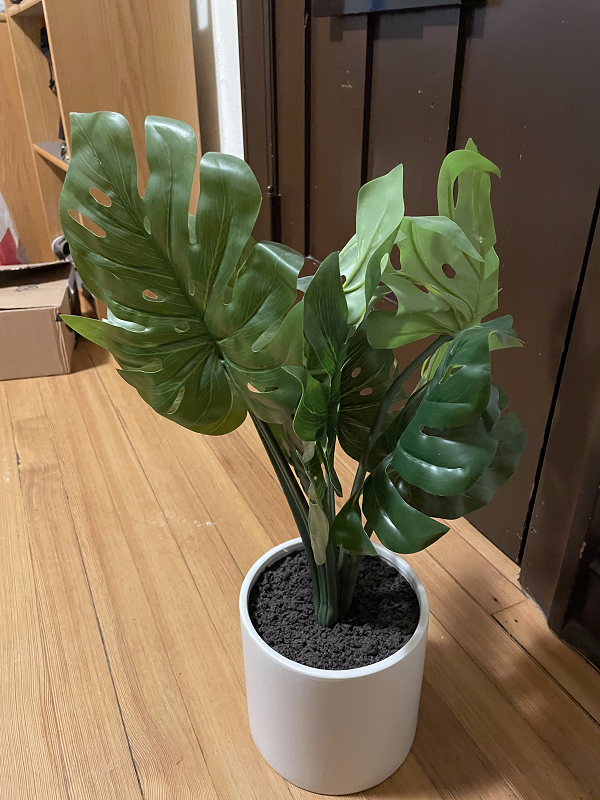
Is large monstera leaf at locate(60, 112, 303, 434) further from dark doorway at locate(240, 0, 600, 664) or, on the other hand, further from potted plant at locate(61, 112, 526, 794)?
dark doorway at locate(240, 0, 600, 664)

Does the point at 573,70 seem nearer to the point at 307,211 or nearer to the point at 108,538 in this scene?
the point at 307,211

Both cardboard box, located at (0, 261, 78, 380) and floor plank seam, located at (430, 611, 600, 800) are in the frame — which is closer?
floor plank seam, located at (430, 611, 600, 800)

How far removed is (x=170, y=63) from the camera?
1660 millimetres

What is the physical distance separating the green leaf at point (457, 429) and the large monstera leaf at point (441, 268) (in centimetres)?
7

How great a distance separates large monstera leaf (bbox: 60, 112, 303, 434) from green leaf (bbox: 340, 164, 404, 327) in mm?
63

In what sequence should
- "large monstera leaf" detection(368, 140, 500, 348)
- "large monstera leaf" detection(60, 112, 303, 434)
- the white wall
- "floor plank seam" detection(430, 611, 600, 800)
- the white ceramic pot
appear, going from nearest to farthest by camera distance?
"large monstera leaf" detection(60, 112, 303, 434) < "large monstera leaf" detection(368, 140, 500, 348) < the white ceramic pot < "floor plank seam" detection(430, 611, 600, 800) < the white wall

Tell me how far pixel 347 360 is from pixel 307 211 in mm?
1001

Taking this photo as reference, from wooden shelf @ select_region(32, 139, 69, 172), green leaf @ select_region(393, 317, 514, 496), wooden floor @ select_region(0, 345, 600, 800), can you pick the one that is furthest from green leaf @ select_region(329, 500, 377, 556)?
wooden shelf @ select_region(32, 139, 69, 172)

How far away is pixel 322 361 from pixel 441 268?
6.1 inches

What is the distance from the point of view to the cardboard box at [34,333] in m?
1.77

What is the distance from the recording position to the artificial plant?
0.47 metres

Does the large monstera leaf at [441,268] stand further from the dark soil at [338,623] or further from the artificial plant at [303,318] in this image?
the dark soil at [338,623]

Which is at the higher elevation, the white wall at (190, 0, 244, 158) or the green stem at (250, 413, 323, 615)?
the white wall at (190, 0, 244, 158)

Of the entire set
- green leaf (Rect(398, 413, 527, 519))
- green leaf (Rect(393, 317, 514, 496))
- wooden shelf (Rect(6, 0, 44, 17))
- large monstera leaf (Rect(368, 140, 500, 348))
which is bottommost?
green leaf (Rect(398, 413, 527, 519))
